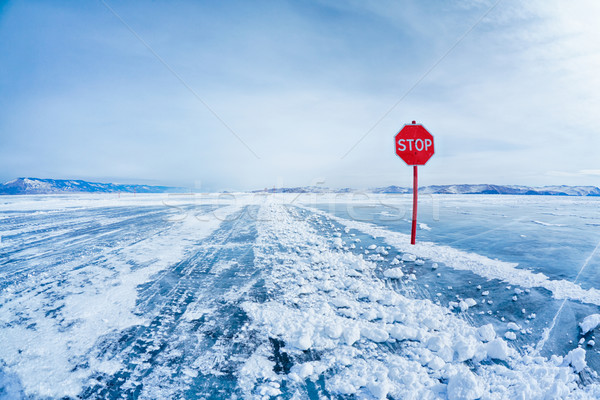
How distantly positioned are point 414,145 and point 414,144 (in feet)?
0.08

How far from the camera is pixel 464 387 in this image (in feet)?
6.03

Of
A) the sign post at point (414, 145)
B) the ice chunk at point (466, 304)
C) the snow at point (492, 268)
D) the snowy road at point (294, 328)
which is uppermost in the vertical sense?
the sign post at point (414, 145)

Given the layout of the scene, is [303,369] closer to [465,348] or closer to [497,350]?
[465,348]

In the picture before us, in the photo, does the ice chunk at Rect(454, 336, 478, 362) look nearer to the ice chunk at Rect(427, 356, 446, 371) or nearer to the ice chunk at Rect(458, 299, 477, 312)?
the ice chunk at Rect(427, 356, 446, 371)

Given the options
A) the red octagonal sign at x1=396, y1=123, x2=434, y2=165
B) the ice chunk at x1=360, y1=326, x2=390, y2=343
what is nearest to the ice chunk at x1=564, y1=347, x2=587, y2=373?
the ice chunk at x1=360, y1=326, x2=390, y2=343

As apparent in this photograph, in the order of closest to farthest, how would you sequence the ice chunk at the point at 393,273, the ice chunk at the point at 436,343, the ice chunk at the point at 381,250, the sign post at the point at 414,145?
the ice chunk at the point at 436,343
the ice chunk at the point at 393,273
the ice chunk at the point at 381,250
the sign post at the point at 414,145

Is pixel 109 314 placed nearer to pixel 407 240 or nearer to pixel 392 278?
pixel 392 278

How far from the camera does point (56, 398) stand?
1875 millimetres

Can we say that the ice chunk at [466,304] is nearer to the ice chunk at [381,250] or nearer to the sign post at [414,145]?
the ice chunk at [381,250]

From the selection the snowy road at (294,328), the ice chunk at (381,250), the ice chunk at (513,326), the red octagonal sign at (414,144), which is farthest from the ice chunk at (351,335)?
the red octagonal sign at (414,144)

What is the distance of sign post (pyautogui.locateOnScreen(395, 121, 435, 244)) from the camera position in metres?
6.36

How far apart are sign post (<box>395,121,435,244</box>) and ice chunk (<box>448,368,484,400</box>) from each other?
15.9ft

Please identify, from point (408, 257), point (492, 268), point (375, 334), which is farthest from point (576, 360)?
point (408, 257)

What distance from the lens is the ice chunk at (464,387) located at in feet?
5.90
